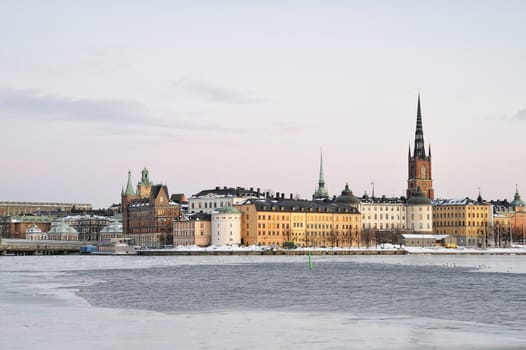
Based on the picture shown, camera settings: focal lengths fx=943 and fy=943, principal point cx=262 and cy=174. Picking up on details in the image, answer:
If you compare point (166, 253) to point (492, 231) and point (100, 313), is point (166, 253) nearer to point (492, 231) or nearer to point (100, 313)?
point (492, 231)

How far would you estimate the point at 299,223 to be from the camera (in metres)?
172

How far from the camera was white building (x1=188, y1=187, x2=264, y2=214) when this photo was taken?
180 metres

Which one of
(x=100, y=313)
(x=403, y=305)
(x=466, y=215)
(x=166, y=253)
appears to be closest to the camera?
(x=100, y=313)

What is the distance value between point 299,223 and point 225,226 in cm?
1624

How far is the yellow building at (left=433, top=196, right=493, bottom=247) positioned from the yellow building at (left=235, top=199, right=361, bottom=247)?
24332 millimetres

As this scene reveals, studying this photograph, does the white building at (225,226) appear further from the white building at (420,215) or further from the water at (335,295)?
the water at (335,295)

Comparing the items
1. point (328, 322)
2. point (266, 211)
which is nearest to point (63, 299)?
point (328, 322)

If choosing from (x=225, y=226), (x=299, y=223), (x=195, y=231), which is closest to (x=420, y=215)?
(x=299, y=223)

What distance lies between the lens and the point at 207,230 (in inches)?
6604

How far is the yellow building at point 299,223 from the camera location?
166 meters

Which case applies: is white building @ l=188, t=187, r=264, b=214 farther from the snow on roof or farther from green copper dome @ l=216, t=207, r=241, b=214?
the snow on roof

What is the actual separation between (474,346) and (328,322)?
6980mm

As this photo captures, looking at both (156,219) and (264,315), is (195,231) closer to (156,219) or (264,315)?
(156,219)

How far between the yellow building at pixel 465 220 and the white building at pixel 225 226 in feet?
172
